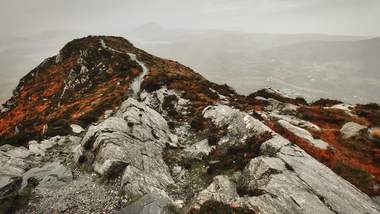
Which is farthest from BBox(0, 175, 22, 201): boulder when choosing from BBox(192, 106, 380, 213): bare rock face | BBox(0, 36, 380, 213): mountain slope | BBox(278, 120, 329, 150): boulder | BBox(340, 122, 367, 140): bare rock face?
BBox(340, 122, 367, 140): bare rock face

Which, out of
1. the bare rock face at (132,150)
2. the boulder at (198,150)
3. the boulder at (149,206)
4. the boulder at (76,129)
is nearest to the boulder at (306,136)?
the boulder at (198,150)

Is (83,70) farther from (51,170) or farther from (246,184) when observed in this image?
(246,184)

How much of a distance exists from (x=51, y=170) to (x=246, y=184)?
1664cm

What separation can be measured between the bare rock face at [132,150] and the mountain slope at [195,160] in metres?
0.10

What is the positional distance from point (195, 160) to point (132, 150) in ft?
18.7

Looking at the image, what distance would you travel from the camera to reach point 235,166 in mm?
20422

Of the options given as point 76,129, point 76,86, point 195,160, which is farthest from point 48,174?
point 76,86

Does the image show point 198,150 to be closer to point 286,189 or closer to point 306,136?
point 306,136

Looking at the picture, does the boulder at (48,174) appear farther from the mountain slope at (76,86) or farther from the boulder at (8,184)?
the mountain slope at (76,86)

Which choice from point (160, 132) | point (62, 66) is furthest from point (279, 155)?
point (62, 66)

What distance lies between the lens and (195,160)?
2409cm

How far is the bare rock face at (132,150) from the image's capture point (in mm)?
19500

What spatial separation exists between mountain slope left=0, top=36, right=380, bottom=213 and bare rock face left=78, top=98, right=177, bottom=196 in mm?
99

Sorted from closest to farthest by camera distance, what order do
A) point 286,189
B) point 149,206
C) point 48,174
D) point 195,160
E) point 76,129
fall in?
point 286,189
point 149,206
point 48,174
point 195,160
point 76,129
